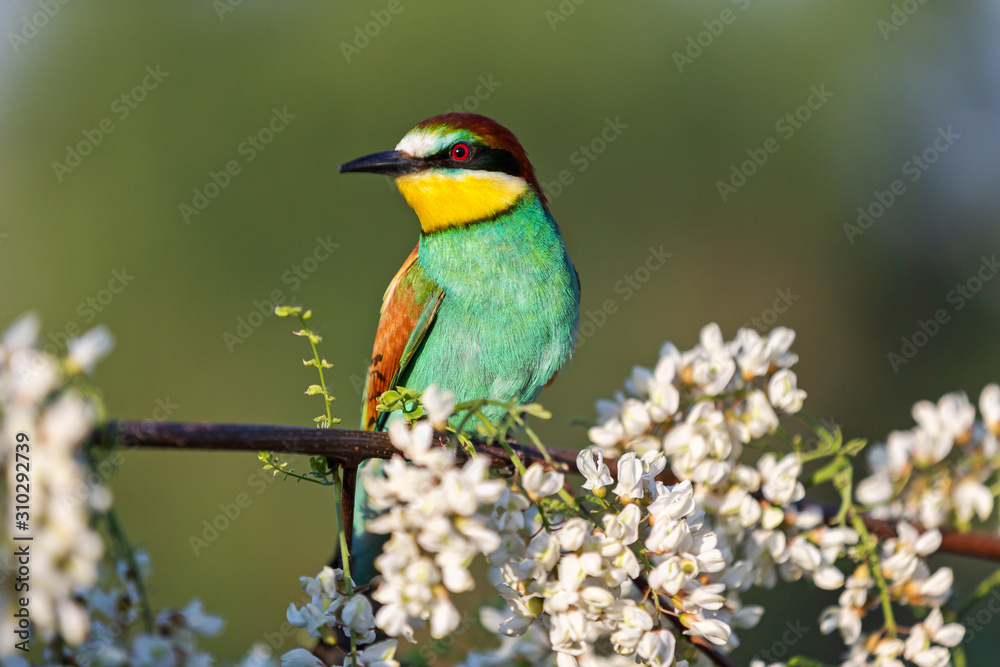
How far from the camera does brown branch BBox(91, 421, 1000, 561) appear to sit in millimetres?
843

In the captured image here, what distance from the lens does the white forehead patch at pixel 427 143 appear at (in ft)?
8.10

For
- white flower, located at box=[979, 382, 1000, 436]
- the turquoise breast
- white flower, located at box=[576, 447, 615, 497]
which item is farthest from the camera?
the turquoise breast

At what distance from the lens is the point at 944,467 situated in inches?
64.1

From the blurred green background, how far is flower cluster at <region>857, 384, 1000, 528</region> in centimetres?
339

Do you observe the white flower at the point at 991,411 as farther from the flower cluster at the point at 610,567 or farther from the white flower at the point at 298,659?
the white flower at the point at 298,659

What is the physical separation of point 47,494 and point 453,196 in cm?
186

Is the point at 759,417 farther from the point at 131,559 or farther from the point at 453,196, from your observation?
the point at 453,196

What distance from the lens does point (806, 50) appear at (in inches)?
421

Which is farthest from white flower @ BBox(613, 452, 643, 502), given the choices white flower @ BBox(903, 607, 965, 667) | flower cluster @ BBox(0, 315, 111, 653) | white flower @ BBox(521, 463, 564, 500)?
flower cluster @ BBox(0, 315, 111, 653)

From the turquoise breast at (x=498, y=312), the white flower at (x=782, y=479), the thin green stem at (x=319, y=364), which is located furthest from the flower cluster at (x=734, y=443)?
the turquoise breast at (x=498, y=312)

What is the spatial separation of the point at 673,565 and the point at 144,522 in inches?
259

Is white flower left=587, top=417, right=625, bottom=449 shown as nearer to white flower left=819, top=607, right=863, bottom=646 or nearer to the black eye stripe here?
white flower left=819, top=607, right=863, bottom=646

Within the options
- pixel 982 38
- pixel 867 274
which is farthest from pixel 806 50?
pixel 867 274

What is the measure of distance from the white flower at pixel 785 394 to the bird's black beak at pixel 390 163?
4.60 feet
